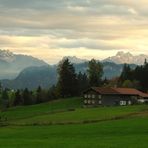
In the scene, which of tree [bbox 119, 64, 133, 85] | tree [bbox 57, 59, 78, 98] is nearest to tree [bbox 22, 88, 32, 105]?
tree [bbox 57, 59, 78, 98]

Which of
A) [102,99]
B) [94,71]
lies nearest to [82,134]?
[102,99]

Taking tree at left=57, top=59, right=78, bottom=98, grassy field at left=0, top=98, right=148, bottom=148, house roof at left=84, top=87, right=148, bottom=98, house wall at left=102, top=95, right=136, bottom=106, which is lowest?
grassy field at left=0, top=98, right=148, bottom=148

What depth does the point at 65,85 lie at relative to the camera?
561ft

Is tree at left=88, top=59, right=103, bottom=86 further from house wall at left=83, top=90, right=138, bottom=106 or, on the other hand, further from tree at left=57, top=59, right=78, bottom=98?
house wall at left=83, top=90, right=138, bottom=106

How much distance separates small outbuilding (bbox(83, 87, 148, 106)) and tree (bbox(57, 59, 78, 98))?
1566cm

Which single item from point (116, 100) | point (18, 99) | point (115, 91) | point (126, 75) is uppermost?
point (126, 75)

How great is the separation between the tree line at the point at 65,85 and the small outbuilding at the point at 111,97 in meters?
16.7

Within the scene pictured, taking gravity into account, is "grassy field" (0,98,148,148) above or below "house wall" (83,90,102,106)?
below

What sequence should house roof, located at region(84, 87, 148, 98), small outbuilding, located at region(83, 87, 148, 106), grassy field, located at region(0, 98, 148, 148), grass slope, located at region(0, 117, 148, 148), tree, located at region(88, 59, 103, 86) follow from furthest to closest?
tree, located at region(88, 59, 103, 86) < small outbuilding, located at region(83, 87, 148, 106) < house roof, located at region(84, 87, 148, 98) < grassy field, located at region(0, 98, 148, 148) < grass slope, located at region(0, 117, 148, 148)

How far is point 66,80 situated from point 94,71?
17.1 meters

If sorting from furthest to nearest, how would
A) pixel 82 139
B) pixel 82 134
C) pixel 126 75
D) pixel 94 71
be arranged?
1. pixel 126 75
2. pixel 94 71
3. pixel 82 134
4. pixel 82 139

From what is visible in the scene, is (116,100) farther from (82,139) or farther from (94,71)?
(82,139)

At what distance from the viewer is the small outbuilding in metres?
152

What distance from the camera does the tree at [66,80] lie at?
557 ft
